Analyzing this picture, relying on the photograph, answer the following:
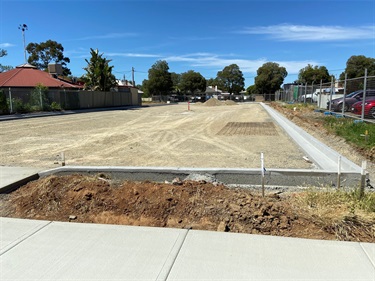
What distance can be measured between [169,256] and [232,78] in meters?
112

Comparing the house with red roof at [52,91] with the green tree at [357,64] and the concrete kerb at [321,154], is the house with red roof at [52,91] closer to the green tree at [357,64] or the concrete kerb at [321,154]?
the concrete kerb at [321,154]

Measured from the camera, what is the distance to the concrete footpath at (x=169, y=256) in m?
3.03

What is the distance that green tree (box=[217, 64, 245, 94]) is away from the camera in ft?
365

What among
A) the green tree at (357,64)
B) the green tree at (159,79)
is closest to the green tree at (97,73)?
the green tree at (159,79)

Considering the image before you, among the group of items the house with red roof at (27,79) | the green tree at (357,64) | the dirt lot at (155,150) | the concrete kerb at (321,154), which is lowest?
the dirt lot at (155,150)

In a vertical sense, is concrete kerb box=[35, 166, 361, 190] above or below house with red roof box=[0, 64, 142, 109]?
below

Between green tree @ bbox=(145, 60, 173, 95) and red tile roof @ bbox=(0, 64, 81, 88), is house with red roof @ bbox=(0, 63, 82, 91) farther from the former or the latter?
green tree @ bbox=(145, 60, 173, 95)

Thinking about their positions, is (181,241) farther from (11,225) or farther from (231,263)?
(11,225)

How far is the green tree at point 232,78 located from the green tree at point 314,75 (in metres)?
20.0

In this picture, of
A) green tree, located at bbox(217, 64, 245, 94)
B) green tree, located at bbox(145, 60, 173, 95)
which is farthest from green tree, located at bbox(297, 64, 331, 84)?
green tree, located at bbox(145, 60, 173, 95)

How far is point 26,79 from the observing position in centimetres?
3897

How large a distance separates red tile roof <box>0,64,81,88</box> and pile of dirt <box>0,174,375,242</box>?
3670cm

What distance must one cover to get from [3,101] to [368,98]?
2600 cm

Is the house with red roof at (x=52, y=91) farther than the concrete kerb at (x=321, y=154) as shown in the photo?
Yes
